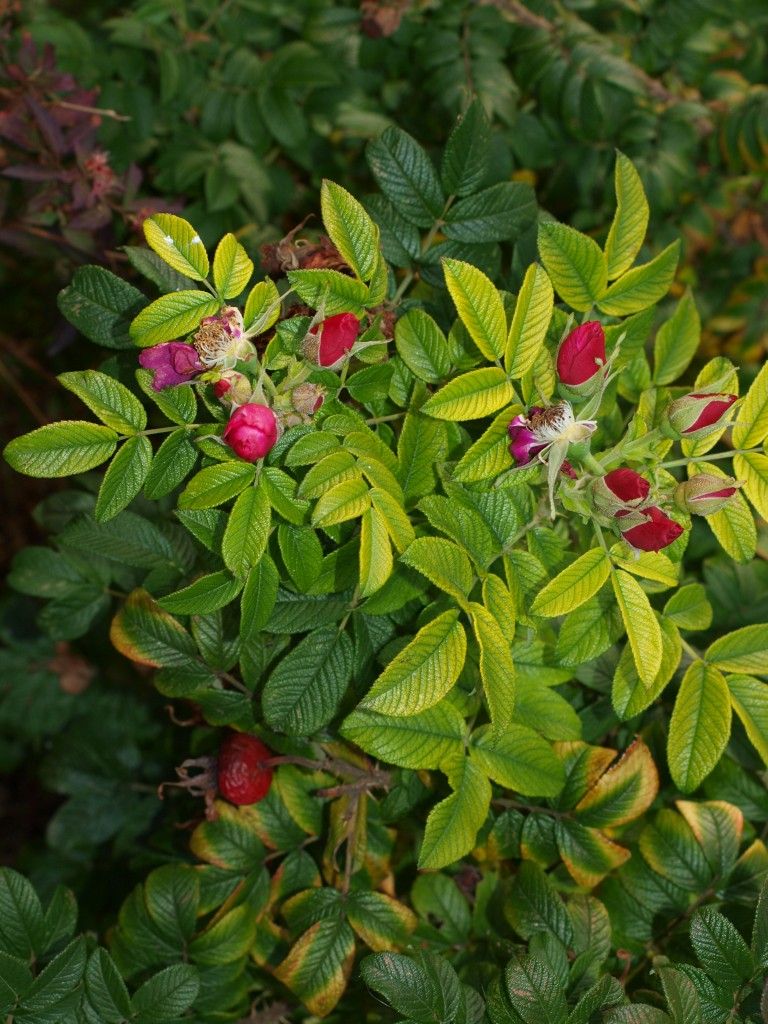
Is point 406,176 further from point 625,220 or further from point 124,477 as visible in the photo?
point 124,477

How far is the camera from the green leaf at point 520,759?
98 cm

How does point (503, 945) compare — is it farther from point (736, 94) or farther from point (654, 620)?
point (736, 94)

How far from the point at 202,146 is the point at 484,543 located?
1.11m

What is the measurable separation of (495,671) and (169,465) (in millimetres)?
395

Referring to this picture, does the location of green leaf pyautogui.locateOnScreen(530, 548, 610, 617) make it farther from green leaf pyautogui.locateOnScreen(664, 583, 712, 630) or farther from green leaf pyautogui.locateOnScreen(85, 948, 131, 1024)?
green leaf pyautogui.locateOnScreen(85, 948, 131, 1024)

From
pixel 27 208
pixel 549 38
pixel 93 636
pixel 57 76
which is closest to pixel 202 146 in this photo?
pixel 57 76

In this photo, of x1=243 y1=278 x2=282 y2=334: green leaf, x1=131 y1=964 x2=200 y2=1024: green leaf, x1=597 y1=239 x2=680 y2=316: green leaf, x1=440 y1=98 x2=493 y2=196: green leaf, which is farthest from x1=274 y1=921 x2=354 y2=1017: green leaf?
x1=440 y1=98 x2=493 y2=196: green leaf

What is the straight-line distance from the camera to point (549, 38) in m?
1.62

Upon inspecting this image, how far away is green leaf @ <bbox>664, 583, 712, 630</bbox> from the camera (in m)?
1.01

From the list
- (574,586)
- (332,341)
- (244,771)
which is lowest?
(244,771)

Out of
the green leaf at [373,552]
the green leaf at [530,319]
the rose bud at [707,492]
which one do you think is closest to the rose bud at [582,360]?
the green leaf at [530,319]

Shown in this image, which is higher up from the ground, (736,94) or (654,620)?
(736,94)

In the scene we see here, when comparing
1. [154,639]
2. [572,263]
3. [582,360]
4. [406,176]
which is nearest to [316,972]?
[154,639]

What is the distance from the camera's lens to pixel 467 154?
1101 millimetres
